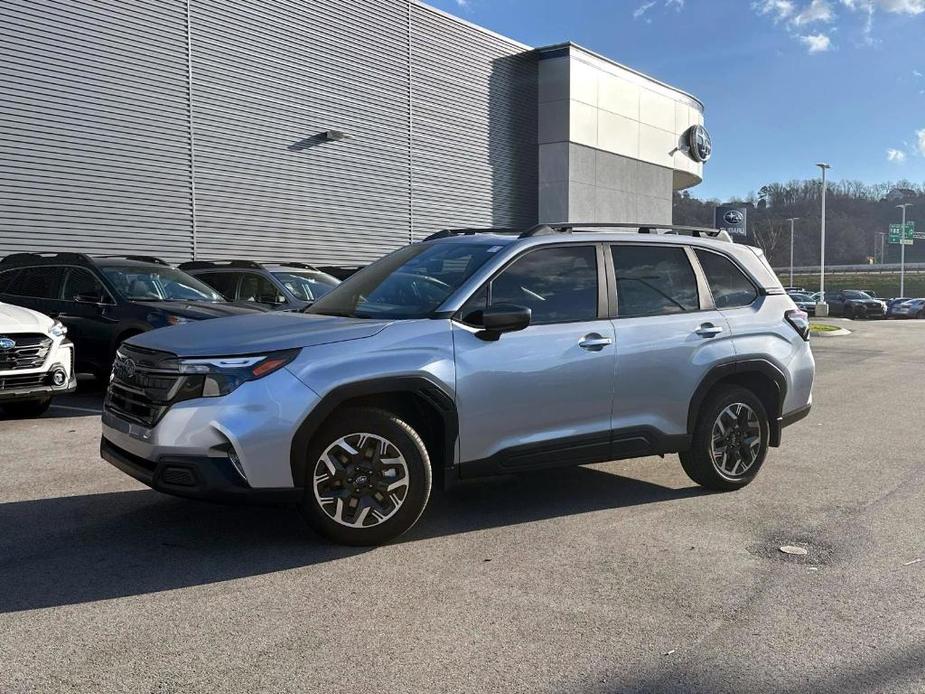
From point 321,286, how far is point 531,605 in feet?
31.3

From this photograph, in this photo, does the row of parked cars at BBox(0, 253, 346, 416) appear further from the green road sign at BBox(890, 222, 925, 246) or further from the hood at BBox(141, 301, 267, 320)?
the green road sign at BBox(890, 222, 925, 246)

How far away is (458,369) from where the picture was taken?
4.71 metres

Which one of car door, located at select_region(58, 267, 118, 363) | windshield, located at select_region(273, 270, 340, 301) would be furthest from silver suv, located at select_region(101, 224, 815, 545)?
windshield, located at select_region(273, 270, 340, 301)

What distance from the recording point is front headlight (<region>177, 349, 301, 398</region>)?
14.0 feet

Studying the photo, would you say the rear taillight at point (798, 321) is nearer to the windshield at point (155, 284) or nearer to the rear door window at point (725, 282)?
the rear door window at point (725, 282)

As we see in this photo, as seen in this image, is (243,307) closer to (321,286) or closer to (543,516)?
(321,286)

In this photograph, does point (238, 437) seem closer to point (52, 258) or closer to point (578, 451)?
point (578, 451)

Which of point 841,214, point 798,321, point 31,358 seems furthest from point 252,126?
point 841,214

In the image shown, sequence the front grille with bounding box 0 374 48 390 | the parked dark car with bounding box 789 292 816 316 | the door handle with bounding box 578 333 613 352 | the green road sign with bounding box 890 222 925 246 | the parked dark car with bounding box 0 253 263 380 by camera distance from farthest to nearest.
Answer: the green road sign with bounding box 890 222 925 246
the parked dark car with bounding box 789 292 816 316
the parked dark car with bounding box 0 253 263 380
the front grille with bounding box 0 374 48 390
the door handle with bounding box 578 333 613 352

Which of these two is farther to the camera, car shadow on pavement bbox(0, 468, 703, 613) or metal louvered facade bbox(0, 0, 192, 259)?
metal louvered facade bbox(0, 0, 192, 259)

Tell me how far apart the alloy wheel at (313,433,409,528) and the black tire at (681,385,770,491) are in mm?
2305

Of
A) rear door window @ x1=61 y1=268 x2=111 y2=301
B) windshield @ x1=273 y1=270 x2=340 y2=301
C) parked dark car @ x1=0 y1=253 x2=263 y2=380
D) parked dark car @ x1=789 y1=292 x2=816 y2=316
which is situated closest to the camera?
parked dark car @ x1=0 y1=253 x2=263 y2=380

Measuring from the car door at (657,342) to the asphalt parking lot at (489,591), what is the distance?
0.58 meters

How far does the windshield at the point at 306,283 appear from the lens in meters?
12.3
